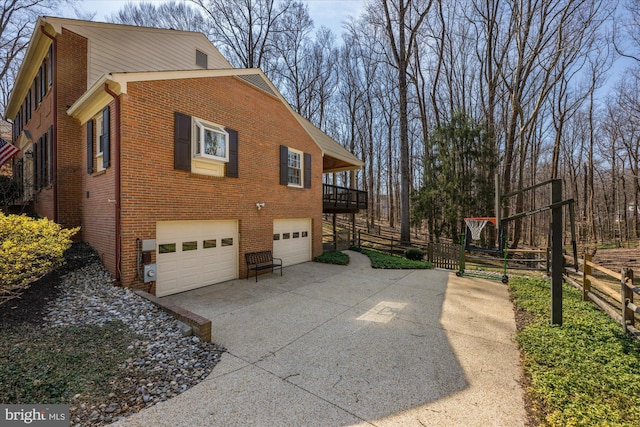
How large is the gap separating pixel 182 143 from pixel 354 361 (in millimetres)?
6594

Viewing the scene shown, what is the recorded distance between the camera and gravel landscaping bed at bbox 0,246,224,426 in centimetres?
295

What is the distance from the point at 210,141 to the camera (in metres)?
Result: 8.03

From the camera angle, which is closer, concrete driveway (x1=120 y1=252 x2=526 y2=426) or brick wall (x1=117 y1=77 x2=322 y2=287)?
concrete driveway (x1=120 y1=252 x2=526 y2=426)

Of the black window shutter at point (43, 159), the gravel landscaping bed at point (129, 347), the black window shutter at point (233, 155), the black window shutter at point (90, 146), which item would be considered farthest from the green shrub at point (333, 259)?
the black window shutter at point (43, 159)

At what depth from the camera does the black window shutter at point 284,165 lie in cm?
1071

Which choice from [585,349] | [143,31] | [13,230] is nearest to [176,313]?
[13,230]

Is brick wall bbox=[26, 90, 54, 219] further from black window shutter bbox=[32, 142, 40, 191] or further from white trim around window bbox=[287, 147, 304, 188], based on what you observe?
white trim around window bbox=[287, 147, 304, 188]

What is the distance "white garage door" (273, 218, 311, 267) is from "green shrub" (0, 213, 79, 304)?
20.9 ft

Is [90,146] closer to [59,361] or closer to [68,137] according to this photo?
[68,137]

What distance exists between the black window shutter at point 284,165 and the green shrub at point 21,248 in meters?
6.61

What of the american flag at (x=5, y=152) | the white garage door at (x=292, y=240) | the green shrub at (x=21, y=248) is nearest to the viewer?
the green shrub at (x=21, y=248)

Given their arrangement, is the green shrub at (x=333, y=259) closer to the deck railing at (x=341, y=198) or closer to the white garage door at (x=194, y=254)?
the deck railing at (x=341, y=198)

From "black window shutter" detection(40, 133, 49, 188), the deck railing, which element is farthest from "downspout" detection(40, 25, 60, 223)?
the deck railing

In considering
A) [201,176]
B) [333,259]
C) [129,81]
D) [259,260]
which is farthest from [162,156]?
[333,259]
